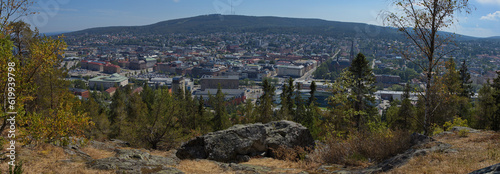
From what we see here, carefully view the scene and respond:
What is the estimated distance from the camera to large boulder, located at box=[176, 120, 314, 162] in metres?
13.7

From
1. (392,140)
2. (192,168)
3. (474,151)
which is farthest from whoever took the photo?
(192,168)

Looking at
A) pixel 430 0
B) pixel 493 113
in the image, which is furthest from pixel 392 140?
pixel 493 113

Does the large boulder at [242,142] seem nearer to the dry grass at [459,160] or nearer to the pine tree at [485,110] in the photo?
the dry grass at [459,160]

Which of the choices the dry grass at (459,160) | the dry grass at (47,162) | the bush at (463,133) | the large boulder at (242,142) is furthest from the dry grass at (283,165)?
the dry grass at (47,162)

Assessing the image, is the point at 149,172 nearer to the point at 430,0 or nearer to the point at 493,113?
the point at 430,0

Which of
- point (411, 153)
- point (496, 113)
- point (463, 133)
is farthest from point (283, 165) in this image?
point (496, 113)

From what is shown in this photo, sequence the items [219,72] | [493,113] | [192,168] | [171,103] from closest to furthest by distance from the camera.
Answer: [192,168], [171,103], [493,113], [219,72]

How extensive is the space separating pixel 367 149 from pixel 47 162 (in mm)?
9047

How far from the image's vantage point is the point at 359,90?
20609 millimetres

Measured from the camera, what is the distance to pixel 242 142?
46.2 feet

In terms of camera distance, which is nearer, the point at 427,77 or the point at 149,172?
the point at 149,172

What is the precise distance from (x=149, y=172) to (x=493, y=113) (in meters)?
24.3

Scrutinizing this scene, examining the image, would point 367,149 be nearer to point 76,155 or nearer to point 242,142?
point 242,142

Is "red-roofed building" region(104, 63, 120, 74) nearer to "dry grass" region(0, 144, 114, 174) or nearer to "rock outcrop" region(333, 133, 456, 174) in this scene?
"dry grass" region(0, 144, 114, 174)
